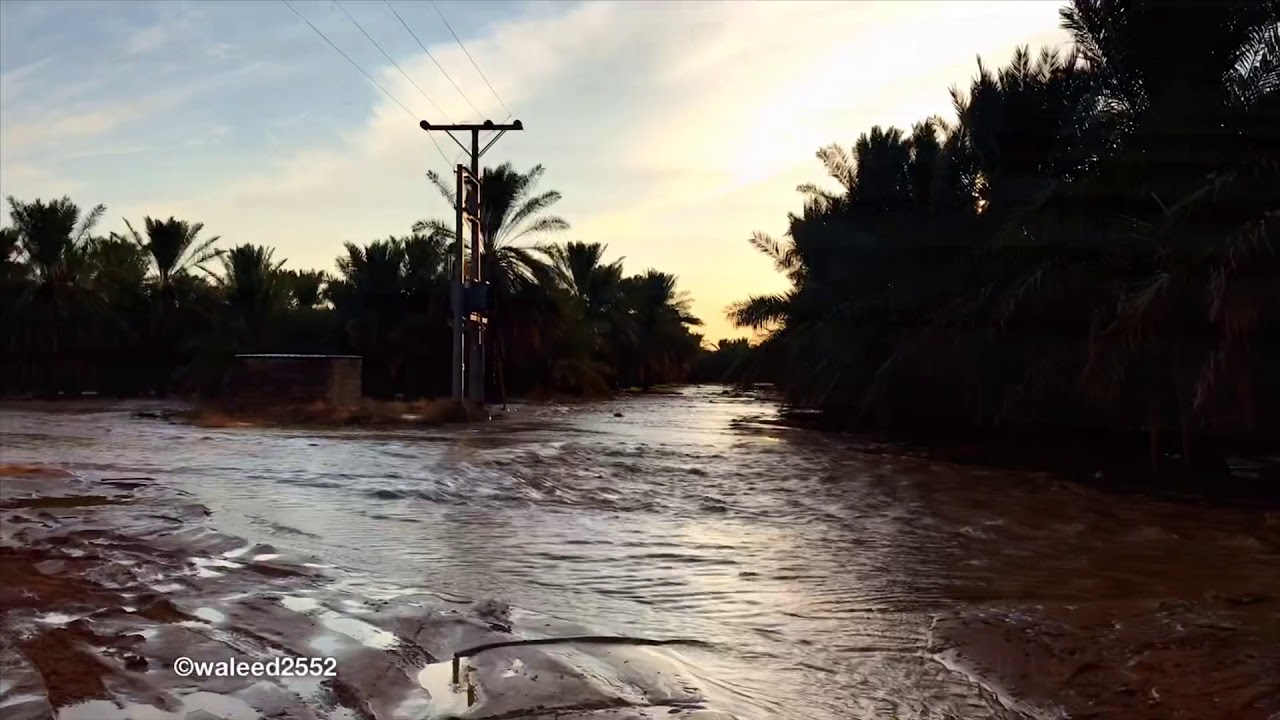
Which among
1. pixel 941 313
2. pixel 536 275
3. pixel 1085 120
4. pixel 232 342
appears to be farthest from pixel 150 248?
pixel 1085 120

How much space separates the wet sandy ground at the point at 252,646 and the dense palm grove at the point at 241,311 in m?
29.1

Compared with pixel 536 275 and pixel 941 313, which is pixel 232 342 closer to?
pixel 536 275

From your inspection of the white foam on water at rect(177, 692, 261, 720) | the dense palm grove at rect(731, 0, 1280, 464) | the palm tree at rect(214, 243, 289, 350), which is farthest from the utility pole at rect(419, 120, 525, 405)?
the white foam on water at rect(177, 692, 261, 720)

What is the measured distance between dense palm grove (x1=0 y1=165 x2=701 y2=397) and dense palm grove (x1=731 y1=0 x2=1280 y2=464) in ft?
52.5

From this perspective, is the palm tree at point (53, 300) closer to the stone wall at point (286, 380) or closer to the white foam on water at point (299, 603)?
the stone wall at point (286, 380)

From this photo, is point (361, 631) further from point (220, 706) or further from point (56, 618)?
point (56, 618)

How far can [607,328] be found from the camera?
49.8m

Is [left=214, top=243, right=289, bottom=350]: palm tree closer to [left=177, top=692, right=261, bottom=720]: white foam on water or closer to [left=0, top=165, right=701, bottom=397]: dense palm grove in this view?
[left=0, top=165, right=701, bottom=397]: dense palm grove

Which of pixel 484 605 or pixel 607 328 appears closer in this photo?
pixel 484 605

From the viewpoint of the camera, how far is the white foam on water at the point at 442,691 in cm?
388

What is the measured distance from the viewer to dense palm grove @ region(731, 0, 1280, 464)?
1292 centimetres

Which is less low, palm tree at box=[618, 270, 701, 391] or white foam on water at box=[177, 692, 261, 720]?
palm tree at box=[618, 270, 701, 391]

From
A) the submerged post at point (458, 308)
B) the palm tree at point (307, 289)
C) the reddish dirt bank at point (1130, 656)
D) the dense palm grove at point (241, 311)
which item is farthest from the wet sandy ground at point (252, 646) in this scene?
the palm tree at point (307, 289)

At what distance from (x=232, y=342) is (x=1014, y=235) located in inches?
1178
